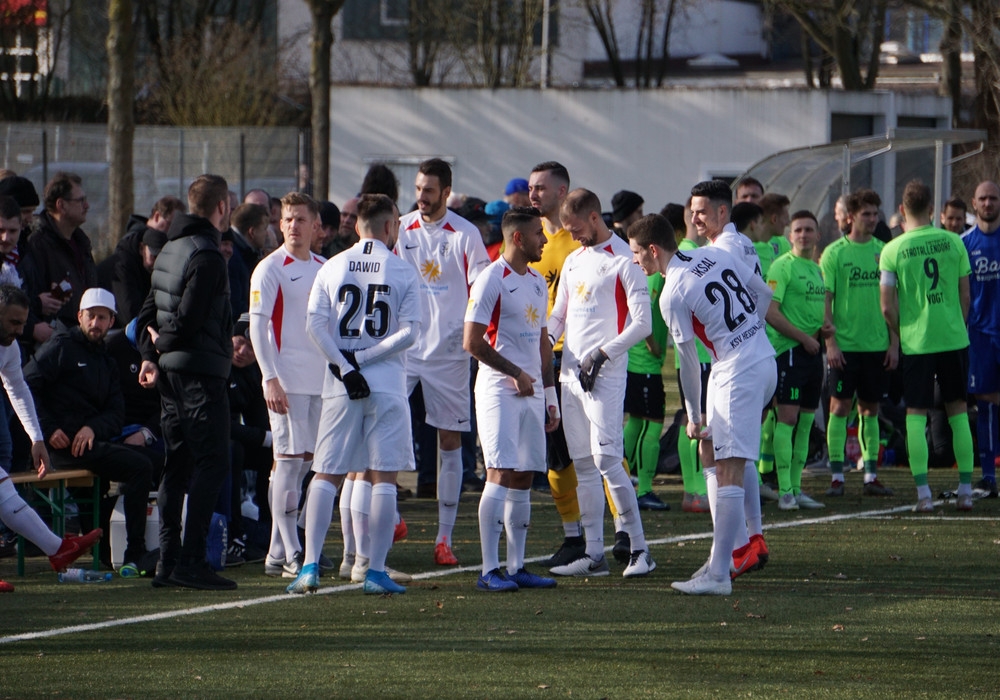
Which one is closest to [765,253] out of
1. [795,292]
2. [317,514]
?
[795,292]

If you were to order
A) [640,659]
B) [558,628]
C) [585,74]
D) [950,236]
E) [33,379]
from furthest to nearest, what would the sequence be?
[585,74] < [950,236] < [33,379] < [558,628] < [640,659]

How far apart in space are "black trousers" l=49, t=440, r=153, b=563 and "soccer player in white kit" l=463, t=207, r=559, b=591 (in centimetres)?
226

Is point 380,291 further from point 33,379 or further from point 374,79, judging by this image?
point 374,79

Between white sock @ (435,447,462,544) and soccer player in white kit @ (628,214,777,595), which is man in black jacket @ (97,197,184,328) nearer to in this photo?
white sock @ (435,447,462,544)

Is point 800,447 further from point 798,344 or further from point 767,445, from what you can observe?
point 798,344

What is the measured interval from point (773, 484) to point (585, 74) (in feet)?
133

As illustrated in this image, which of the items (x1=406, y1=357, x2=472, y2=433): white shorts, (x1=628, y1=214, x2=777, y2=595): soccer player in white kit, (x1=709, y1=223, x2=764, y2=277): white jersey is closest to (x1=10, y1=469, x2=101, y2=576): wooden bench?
(x1=406, y1=357, x2=472, y2=433): white shorts

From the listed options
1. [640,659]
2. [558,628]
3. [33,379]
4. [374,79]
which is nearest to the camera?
[640,659]

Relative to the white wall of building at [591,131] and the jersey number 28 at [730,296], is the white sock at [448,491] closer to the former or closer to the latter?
the jersey number 28 at [730,296]

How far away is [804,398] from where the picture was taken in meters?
11.7

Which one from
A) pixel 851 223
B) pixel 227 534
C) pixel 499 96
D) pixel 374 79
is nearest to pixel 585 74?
pixel 374 79

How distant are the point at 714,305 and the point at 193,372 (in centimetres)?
292

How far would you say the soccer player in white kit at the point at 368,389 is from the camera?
792 centimetres

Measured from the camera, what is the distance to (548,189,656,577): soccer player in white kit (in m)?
8.32
